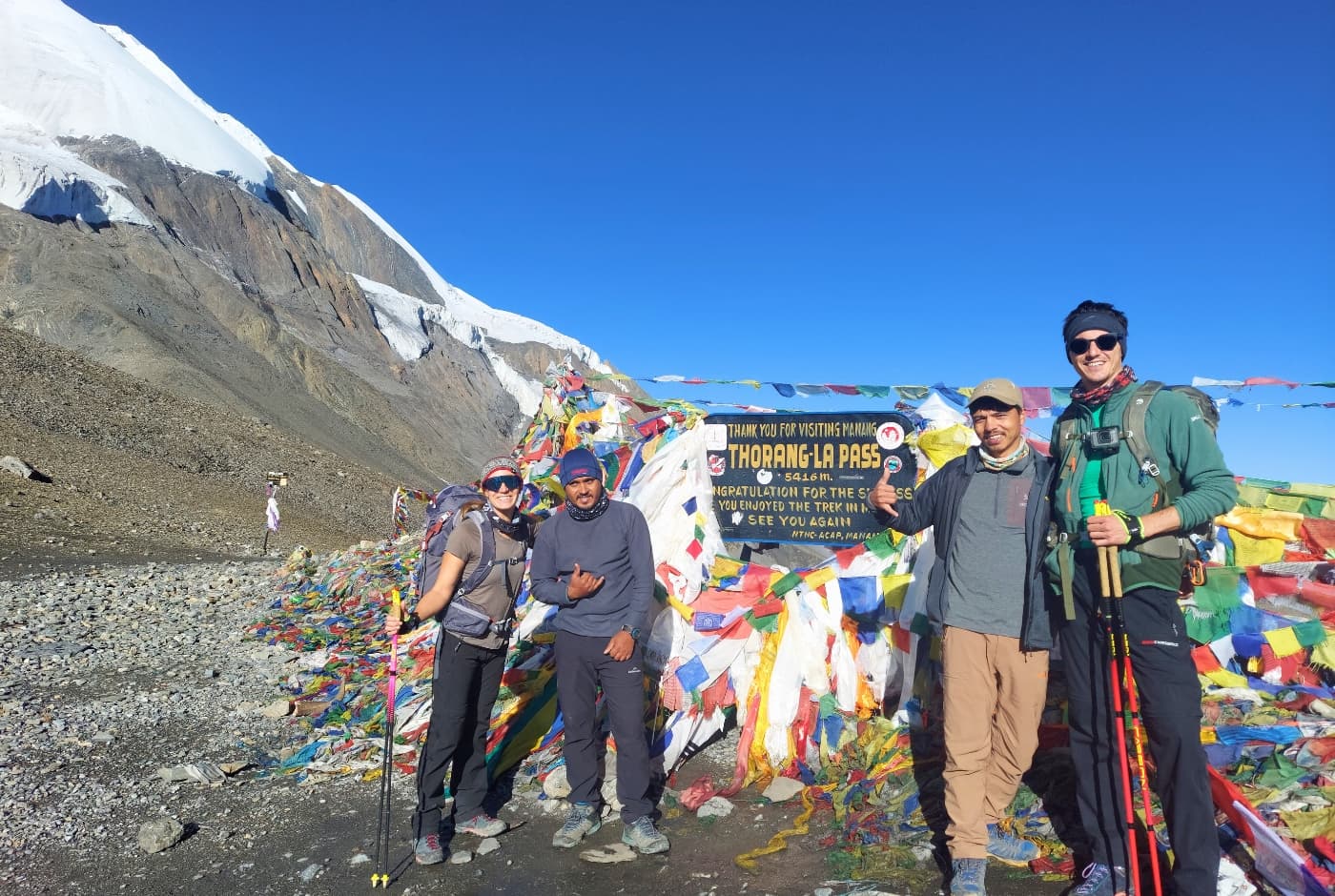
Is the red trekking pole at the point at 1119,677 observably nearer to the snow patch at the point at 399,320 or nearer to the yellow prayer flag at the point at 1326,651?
the yellow prayer flag at the point at 1326,651

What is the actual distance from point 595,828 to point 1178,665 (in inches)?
111

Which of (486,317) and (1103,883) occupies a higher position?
(486,317)

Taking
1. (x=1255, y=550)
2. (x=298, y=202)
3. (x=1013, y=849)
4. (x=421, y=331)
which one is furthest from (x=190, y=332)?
(x=1013, y=849)

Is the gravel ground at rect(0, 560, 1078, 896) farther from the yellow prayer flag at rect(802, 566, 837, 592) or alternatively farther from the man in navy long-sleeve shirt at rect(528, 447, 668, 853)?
the yellow prayer flag at rect(802, 566, 837, 592)

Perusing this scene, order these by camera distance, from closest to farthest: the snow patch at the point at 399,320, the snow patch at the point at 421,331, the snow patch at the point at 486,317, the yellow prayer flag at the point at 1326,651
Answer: the yellow prayer flag at the point at 1326,651, the snow patch at the point at 399,320, the snow patch at the point at 421,331, the snow patch at the point at 486,317

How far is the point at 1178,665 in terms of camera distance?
10.5ft

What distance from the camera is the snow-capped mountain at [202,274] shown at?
1758 inches

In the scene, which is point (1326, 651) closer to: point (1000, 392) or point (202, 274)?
point (1000, 392)

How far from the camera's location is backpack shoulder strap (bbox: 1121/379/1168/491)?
332 centimetres

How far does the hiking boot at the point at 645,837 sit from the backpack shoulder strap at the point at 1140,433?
2694 mm

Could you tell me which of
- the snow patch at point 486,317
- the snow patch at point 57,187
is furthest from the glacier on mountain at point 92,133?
the snow patch at point 486,317

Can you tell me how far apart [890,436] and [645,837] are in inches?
117

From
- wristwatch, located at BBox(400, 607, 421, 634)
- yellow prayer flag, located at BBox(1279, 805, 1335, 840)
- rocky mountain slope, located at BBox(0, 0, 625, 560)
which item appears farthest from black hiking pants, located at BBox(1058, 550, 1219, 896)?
rocky mountain slope, located at BBox(0, 0, 625, 560)

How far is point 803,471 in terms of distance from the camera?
628 centimetres
